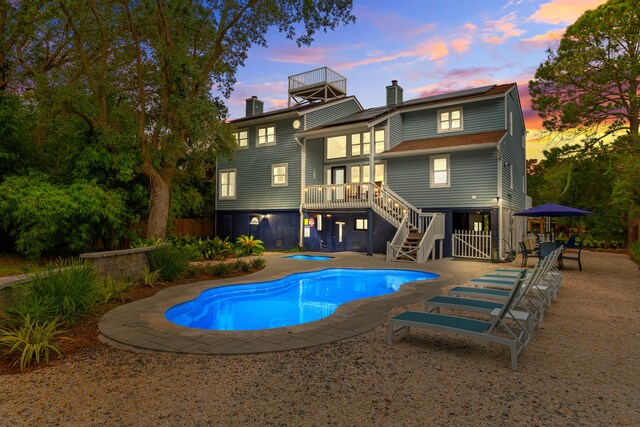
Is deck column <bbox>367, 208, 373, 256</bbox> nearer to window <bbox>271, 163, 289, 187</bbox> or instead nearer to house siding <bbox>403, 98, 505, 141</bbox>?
house siding <bbox>403, 98, 505, 141</bbox>

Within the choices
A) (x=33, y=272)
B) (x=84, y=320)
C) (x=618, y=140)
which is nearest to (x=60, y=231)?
(x=33, y=272)

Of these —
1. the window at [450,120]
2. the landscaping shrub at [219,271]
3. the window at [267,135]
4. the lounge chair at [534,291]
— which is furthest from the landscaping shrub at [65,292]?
the window at [450,120]

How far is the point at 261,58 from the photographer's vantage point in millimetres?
15750

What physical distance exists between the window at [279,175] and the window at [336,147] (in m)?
2.76

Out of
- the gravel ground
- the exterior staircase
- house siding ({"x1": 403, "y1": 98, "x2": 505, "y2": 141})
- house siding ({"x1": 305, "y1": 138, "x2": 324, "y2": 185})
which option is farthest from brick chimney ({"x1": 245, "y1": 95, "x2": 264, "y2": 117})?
the gravel ground

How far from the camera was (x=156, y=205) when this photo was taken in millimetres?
13789

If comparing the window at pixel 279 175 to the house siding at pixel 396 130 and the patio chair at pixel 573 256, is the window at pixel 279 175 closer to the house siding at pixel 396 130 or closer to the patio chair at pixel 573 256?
the house siding at pixel 396 130

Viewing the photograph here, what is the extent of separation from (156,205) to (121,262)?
5072 mm

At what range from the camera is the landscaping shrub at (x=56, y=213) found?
10609 mm

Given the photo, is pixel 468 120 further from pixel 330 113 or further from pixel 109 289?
pixel 109 289

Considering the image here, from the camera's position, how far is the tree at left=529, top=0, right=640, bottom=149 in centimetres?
1419

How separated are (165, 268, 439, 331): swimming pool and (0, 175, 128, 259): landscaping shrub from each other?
530cm

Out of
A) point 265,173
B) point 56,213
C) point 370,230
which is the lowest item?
point 370,230

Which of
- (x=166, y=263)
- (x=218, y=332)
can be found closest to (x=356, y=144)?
(x=166, y=263)
